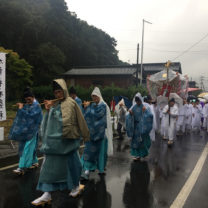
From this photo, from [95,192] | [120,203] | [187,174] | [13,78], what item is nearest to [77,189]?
[95,192]

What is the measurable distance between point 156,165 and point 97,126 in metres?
2.09

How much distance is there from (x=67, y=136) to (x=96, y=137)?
164 cm

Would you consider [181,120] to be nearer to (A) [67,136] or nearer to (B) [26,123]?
(B) [26,123]

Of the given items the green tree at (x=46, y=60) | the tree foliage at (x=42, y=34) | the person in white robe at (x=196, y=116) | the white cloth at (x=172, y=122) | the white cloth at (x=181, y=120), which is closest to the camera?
the white cloth at (x=172, y=122)

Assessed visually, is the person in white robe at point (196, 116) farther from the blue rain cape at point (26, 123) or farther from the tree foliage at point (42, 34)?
the tree foliage at point (42, 34)

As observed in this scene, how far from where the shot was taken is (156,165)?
256 inches

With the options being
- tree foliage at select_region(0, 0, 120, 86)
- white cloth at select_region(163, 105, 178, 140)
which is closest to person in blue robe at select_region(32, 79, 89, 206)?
white cloth at select_region(163, 105, 178, 140)

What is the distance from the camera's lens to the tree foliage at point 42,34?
103 feet

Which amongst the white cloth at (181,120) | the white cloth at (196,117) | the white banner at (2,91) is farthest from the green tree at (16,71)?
the white banner at (2,91)

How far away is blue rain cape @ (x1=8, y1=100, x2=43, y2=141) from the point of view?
18.7 feet

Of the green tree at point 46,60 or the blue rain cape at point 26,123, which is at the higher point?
the green tree at point 46,60

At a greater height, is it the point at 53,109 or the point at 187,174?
the point at 53,109

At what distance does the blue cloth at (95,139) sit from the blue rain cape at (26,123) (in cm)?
126

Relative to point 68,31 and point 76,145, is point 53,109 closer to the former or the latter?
point 76,145
